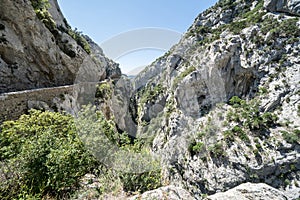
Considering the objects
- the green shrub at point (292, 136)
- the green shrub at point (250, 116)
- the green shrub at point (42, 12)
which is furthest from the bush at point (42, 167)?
the green shrub at point (250, 116)

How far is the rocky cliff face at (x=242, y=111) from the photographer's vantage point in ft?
44.0

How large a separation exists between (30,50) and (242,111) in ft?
66.6

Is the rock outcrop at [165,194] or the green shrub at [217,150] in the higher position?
the rock outcrop at [165,194]

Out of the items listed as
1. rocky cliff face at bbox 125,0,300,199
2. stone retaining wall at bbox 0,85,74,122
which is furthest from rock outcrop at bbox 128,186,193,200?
rocky cliff face at bbox 125,0,300,199

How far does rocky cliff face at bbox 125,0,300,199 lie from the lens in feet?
44.0

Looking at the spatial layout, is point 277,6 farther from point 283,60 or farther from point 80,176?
point 80,176

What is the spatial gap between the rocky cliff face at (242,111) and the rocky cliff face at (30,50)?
12108mm

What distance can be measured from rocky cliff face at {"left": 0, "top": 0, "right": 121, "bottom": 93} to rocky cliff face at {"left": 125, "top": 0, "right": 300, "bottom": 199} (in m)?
12.1

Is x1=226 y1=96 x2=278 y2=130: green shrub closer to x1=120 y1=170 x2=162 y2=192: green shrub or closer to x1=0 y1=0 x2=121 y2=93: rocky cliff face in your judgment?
x1=120 y1=170 x2=162 y2=192: green shrub

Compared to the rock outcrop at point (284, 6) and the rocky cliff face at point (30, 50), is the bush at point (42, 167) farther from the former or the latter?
the rock outcrop at point (284, 6)

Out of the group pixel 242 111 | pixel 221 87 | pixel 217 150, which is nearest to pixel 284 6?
pixel 221 87

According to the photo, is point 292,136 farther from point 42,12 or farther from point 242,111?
point 42,12

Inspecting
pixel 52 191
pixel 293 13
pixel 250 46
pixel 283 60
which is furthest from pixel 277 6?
pixel 52 191

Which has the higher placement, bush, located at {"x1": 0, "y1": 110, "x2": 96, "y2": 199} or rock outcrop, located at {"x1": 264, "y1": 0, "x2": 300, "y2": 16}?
rock outcrop, located at {"x1": 264, "y1": 0, "x2": 300, "y2": 16}
